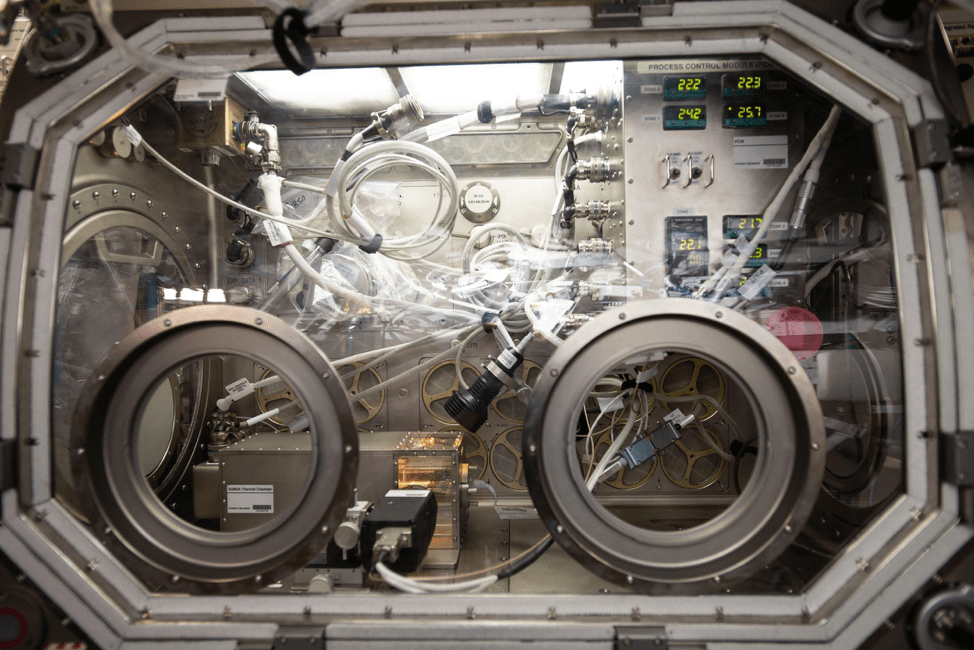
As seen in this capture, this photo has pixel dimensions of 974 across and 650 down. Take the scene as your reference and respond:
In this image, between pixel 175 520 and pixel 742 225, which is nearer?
pixel 175 520

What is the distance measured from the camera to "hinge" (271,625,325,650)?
48.2 inches

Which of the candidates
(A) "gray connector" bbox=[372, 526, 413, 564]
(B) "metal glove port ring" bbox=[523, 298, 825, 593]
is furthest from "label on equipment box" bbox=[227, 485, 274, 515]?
(B) "metal glove port ring" bbox=[523, 298, 825, 593]

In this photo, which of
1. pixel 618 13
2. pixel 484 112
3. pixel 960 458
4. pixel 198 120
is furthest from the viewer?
pixel 484 112

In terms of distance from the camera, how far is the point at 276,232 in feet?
5.65

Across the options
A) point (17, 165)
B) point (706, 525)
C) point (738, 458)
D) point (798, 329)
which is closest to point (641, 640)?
point (706, 525)

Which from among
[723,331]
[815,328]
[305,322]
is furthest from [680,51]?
[305,322]

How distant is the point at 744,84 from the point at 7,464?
90.3 inches

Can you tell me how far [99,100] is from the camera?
1.33 m

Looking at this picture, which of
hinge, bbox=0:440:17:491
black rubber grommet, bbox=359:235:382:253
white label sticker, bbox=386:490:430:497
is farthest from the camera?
black rubber grommet, bbox=359:235:382:253

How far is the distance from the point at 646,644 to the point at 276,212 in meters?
1.70

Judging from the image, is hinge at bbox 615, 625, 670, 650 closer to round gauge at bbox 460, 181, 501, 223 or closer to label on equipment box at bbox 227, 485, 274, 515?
label on equipment box at bbox 227, 485, 274, 515

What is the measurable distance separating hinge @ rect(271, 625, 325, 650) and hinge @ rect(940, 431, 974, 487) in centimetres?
155

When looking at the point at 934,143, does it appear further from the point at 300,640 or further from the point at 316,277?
the point at 300,640

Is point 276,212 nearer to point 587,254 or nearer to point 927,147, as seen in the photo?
point 587,254
